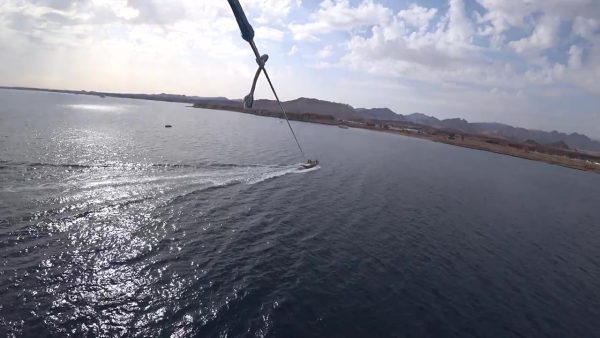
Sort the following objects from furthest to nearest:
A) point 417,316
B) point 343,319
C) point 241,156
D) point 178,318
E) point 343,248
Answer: point 241,156 → point 343,248 → point 417,316 → point 343,319 → point 178,318

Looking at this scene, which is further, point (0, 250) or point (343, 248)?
point (343, 248)

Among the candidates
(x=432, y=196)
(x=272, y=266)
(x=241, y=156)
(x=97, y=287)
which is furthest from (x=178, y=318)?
(x=241, y=156)

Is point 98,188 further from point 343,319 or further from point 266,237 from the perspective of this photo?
point 343,319

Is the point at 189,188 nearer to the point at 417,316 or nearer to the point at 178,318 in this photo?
the point at 178,318

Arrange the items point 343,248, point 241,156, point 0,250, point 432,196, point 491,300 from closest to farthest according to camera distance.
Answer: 1. point 0,250
2. point 491,300
3. point 343,248
4. point 432,196
5. point 241,156

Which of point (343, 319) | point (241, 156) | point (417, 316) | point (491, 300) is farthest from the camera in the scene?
point (241, 156)

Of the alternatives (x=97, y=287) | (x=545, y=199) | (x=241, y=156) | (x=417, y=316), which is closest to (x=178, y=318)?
(x=97, y=287)
